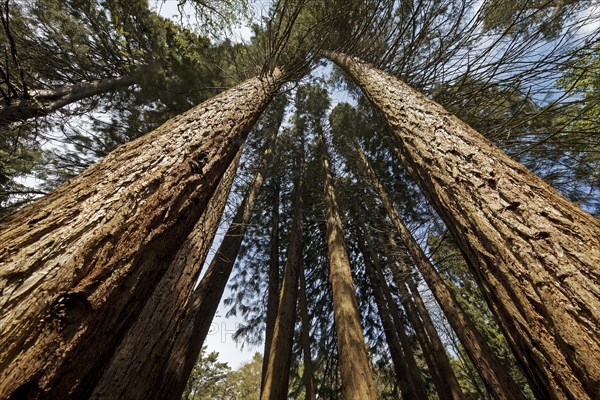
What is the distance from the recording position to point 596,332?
72 centimetres

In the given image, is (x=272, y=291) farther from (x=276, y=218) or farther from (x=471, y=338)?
(x=471, y=338)

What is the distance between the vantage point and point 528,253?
0.93 m

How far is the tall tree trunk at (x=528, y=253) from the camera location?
0.76 meters

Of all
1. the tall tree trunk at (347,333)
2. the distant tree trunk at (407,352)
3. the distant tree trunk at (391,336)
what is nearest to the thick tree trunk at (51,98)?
the tall tree trunk at (347,333)

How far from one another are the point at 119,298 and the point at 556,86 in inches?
158

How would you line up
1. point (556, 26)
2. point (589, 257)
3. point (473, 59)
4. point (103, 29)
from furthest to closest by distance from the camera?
point (103, 29) → point (473, 59) → point (556, 26) → point (589, 257)

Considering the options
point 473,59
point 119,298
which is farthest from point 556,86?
point 119,298

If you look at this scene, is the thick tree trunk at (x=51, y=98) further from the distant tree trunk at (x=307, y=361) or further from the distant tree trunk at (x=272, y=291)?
the distant tree trunk at (x=307, y=361)

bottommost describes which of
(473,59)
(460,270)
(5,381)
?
(5,381)

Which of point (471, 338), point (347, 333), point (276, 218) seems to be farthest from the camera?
point (276, 218)

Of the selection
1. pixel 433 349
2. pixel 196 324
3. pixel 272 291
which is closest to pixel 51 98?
pixel 196 324

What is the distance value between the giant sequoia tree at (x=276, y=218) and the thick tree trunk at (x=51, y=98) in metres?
0.05

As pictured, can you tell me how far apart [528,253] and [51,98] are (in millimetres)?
6712

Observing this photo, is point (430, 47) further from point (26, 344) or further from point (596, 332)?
point (26, 344)
